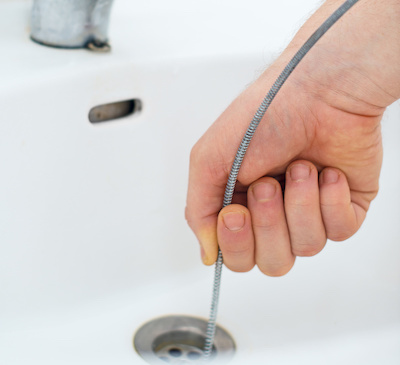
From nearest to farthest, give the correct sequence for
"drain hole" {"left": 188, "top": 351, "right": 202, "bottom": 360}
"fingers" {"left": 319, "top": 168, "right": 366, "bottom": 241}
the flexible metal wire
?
1. the flexible metal wire
2. "fingers" {"left": 319, "top": 168, "right": 366, "bottom": 241}
3. "drain hole" {"left": 188, "top": 351, "right": 202, "bottom": 360}

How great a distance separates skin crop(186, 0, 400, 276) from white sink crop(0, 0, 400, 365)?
0.10 metres

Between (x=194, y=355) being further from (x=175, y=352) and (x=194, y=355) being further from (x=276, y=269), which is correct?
(x=276, y=269)

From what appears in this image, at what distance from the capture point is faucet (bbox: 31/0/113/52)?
1.69 feet

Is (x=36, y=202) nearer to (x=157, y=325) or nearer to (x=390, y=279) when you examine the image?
(x=157, y=325)

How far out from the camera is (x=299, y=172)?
415mm

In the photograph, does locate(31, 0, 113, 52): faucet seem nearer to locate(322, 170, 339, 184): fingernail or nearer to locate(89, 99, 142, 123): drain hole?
locate(89, 99, 142, 123): drain hole

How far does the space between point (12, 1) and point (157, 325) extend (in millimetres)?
326

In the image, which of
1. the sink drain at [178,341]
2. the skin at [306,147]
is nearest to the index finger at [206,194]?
the skin at [306,147]

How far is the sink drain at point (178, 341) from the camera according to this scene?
0.52 metres

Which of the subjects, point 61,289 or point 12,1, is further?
point 12,1

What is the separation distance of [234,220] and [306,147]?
67mm

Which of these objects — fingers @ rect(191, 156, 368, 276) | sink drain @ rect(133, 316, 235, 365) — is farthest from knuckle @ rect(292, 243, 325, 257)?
sink drain @ rect(133, 316, 235, 365)

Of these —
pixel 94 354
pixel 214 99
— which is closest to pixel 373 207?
pixel 214 99

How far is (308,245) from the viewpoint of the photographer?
440 millimetres
